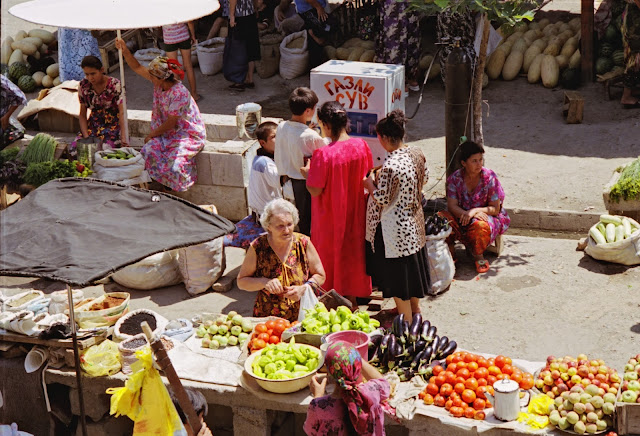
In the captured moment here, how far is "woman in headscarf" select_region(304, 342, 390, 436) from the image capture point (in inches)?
181

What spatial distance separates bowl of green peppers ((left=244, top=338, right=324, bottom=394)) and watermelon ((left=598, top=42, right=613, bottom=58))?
28.8 feet

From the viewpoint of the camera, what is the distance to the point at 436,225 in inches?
313

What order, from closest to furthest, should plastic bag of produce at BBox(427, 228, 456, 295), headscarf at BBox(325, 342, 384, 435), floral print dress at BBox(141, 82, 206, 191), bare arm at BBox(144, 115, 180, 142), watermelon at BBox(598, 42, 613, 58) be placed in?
headscarf at BBox(325, 342, 384, 435)
plastic bag of produce at BBox(427, 228, 456, 295)
bare arm at BBox(144, 115, 180, 142)
floral print dress at BBox(141, 82, 206, 191)
watermelon at BBox(598, 42, 613, 58)

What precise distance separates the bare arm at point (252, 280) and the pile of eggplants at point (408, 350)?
0.85 m

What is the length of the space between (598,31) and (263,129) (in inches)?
282

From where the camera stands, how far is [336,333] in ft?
18.7

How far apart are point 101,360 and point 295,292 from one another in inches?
55.6

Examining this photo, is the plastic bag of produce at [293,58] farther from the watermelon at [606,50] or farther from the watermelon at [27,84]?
the watermelon at [606,50]

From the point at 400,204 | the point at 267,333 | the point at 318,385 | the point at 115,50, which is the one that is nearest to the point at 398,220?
the point at 400,204

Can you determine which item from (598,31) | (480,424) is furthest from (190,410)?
(598,31)

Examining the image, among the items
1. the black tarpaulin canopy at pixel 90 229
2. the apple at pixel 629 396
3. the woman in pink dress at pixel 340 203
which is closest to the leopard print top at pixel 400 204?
the woman in pink dress at pixel 340 203

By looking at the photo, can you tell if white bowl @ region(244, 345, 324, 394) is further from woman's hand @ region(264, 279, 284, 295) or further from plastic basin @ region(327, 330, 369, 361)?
woman's hand @ region(264, 279, 284, 295)

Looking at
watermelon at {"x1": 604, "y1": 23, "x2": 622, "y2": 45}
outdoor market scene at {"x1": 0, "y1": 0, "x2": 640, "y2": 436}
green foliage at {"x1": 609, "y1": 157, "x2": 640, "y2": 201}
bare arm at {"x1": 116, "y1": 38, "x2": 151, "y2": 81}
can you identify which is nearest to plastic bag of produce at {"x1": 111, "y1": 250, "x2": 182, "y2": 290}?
outdoor market scene at {"x1": 0, "y1": 0, "x2": 640, "y2": 436}

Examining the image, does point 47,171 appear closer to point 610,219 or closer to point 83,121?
point 83,121
